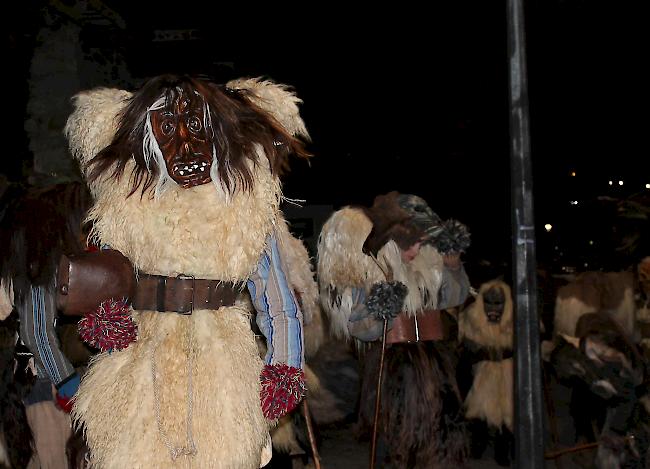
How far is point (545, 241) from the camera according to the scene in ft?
81.0

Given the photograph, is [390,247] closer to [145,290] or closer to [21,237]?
[21,237]

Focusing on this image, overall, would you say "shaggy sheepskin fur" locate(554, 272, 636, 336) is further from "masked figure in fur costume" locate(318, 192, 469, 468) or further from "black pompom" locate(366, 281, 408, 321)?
"black pompom" locate(366, 281, 408, 321)

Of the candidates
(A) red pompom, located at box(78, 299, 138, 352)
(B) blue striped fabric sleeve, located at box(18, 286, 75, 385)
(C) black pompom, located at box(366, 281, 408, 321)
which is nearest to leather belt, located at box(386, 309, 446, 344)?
(C) black pompom, located at box(366, 281, 408, 321)

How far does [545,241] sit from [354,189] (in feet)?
32.5

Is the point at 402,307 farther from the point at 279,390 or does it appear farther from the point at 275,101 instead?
the point at 279,390

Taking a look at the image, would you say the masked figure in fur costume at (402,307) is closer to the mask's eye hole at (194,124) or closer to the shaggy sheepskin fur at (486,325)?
the shaggy sheepskin fur at (486,325)

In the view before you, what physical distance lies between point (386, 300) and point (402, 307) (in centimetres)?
27

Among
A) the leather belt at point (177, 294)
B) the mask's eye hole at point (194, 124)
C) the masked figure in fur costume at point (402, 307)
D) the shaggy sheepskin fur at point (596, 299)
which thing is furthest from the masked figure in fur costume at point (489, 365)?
the mask's eye hole at point (194, 124)

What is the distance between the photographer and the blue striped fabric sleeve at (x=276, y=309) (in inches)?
123

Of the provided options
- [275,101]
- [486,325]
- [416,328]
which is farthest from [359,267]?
[275,101]

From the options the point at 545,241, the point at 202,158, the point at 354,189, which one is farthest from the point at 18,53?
the point at 545,241

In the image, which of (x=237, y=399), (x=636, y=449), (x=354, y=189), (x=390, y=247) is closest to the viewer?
(x=237, y=399)

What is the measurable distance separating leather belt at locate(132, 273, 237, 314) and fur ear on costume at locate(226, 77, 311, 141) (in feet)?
2.35

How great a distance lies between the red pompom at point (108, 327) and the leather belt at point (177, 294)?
0.11m
